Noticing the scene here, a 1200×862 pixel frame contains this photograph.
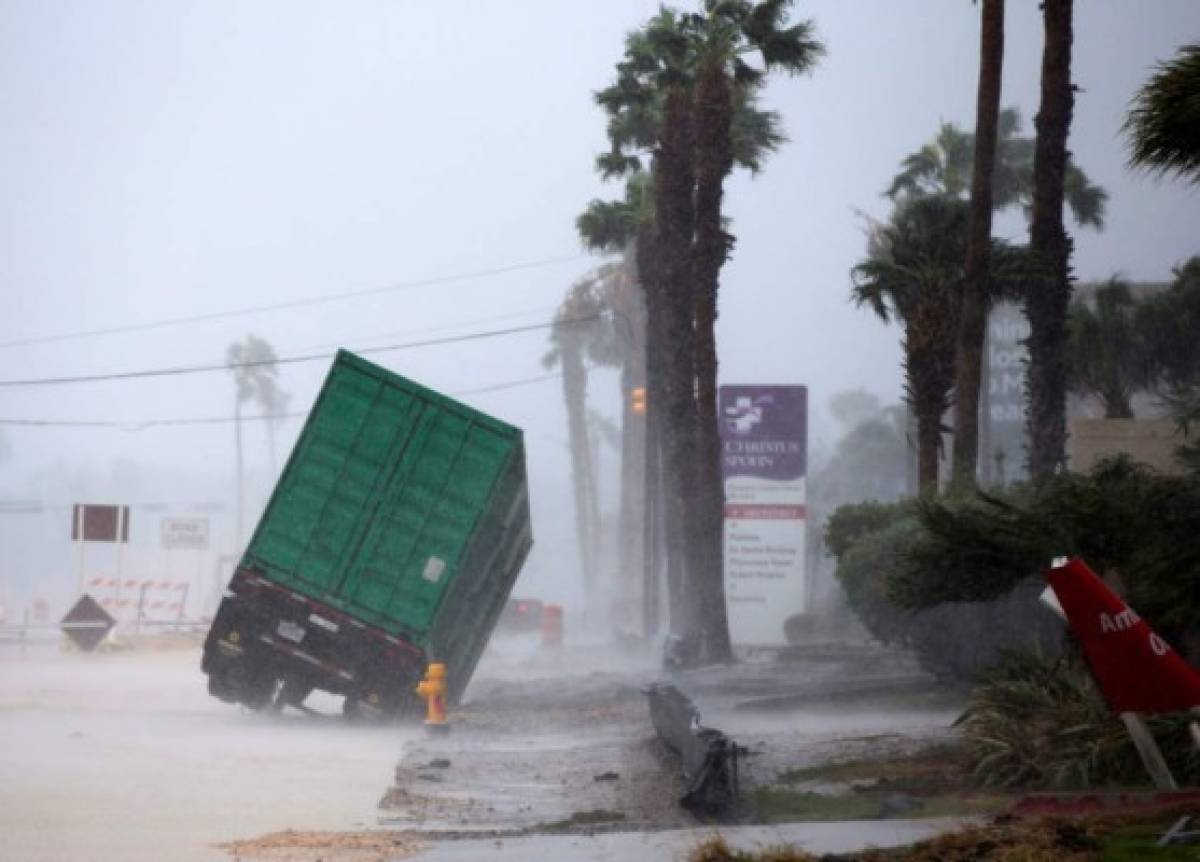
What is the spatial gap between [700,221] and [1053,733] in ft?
73.9

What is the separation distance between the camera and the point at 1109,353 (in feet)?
131

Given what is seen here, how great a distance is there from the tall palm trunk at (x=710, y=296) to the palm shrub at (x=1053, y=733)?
19.2 meters

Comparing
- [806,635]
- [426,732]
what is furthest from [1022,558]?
[806,635]

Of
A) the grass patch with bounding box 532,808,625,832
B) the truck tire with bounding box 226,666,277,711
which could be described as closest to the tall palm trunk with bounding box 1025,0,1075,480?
the truck tire with bounding box 226,666,277,711

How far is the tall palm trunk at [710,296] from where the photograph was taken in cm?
3684

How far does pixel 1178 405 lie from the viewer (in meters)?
26.8

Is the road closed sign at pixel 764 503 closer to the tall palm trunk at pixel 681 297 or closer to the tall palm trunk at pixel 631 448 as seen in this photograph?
the tall palm trunk at pixel 681 297

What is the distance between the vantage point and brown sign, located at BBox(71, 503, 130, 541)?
45281 mm

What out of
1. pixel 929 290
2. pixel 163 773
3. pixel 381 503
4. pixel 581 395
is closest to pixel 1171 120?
pixel 163 773

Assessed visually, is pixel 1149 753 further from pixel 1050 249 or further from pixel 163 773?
pixel 1050 249

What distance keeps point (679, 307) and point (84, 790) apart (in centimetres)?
2232

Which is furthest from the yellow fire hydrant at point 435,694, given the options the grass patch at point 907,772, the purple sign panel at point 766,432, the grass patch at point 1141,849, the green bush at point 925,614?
the purple sign panel at point 766,432

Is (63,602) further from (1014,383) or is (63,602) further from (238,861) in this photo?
(238,861)

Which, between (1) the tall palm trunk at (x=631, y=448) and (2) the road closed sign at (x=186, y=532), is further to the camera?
(1) the tall palm trunk at (x=631, y=448)
